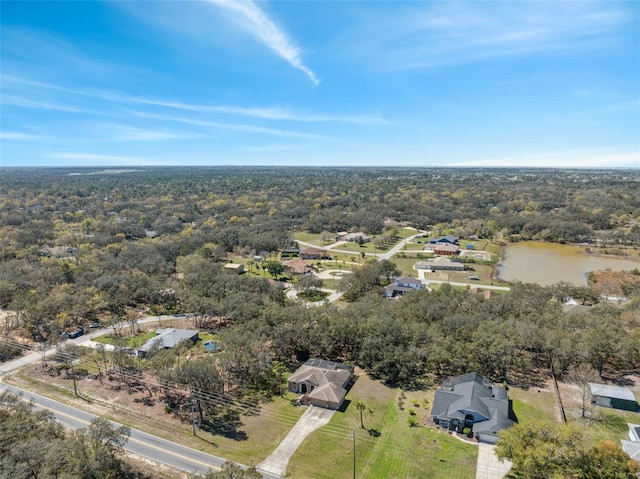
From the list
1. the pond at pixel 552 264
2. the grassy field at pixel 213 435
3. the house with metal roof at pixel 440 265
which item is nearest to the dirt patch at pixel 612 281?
the pond at pixel 552 264

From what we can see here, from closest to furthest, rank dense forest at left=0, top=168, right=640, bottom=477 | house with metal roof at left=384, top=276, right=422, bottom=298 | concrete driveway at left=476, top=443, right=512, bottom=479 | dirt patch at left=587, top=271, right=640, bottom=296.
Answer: concrete driveway at left=476, top=443, right=512, bottom=479 → dense forest at left=0, top=168, right=640, bottom=477 → dirt patch at left=587, top=271, right=640, bottom=296 → house with metal roof at left=384, top=276, right=422, bottom=298

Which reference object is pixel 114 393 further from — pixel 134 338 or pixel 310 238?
pixel 310 238

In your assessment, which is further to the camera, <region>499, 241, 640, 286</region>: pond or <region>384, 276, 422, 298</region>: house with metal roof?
<region>499, 241, 640, 286</region>: pond

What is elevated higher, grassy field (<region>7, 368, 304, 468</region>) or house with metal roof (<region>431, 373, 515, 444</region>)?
house with metal roof (<region>431, 373, 515, 444</region>)

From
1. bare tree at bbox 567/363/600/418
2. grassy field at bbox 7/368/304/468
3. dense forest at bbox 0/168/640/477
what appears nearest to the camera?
grassy field at bbox 7/368/304/468

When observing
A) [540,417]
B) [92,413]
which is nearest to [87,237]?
[92,413]

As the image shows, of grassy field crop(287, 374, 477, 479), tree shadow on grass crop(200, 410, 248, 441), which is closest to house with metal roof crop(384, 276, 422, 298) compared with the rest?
grassy field crop(287, 374, 477, 479)

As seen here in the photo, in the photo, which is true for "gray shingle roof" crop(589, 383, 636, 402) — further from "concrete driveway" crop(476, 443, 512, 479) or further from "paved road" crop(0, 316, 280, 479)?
"paved road" crop(0, 316, 280, 479)
